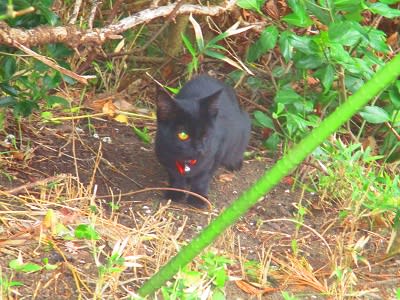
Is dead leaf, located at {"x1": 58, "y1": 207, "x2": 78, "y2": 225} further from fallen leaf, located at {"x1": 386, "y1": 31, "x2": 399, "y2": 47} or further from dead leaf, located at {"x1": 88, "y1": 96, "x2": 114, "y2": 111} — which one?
fallen leaf, located at {"x1": 386, "y1": 31, "x2": 399, "y2": 47}

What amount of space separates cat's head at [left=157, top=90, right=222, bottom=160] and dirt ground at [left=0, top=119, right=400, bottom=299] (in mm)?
246

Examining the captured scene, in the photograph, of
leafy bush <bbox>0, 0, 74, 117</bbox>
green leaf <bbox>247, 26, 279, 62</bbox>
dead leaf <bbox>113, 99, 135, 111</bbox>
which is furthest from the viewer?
dead leaf <bbox>113, 99, 135, 111</bbox>

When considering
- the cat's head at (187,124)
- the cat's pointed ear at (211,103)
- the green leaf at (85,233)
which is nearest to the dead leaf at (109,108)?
the cat's head at (187,124)

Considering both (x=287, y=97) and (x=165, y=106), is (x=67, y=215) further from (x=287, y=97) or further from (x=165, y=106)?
(x=287, y=97)

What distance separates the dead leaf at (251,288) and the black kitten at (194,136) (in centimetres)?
75

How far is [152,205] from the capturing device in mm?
3217

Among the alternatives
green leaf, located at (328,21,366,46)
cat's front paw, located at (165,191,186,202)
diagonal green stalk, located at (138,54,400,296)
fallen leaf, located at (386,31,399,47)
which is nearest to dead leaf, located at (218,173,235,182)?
cat's front paw, located at (165,191,186,202)

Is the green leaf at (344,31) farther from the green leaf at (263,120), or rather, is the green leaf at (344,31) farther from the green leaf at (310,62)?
the green leaf at (263,120)

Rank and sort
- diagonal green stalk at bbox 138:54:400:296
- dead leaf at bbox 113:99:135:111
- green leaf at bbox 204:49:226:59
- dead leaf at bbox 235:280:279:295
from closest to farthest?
diagonal green stalk at bbox 138:54:400:296
dead leaf at bbox 235:280:279:295
green leaf at bbox 204:49:226:59
dead leaf at bbox 113:99:135:111

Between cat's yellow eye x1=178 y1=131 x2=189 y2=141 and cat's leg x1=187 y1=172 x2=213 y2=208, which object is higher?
cat's yellow eye x1=178 y1=131 x2=189 y2=141

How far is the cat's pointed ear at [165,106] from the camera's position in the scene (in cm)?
314

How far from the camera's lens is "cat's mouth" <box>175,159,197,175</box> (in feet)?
10.8

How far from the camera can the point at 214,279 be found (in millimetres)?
2363

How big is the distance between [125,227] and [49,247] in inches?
15.3
